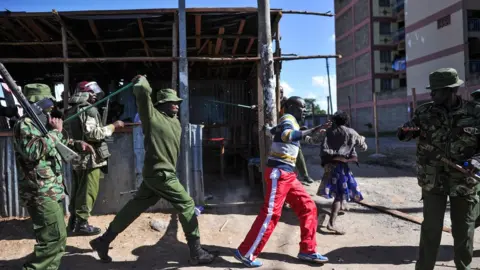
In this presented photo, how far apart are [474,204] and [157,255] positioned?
124 inches

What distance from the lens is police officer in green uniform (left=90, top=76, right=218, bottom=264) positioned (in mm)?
3615

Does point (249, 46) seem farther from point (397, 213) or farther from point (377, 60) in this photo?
point (377, 60)

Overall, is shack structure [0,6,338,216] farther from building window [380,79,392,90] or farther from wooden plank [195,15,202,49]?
building window [380,79,392,90]

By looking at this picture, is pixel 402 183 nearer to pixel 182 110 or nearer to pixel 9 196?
A: pixel 182 110

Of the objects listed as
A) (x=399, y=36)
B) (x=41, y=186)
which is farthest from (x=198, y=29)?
(x=399, y=36)

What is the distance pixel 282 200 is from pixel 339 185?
57.7 inches

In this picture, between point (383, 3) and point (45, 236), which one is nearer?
point (45, 236)

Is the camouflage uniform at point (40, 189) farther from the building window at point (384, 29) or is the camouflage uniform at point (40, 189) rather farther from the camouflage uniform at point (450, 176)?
the building window at point (384, 29)

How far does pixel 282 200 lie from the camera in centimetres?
368

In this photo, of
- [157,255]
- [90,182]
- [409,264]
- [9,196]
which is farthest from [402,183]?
[9,196]

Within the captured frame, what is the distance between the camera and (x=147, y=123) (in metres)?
3.58

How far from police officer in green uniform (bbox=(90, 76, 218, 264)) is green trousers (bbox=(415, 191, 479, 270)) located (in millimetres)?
2041

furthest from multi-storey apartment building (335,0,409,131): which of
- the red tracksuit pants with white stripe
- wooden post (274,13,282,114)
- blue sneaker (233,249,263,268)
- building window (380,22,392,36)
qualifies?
blue sneaker (233,249,263,268)

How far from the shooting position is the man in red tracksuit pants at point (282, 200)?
11.9ft
